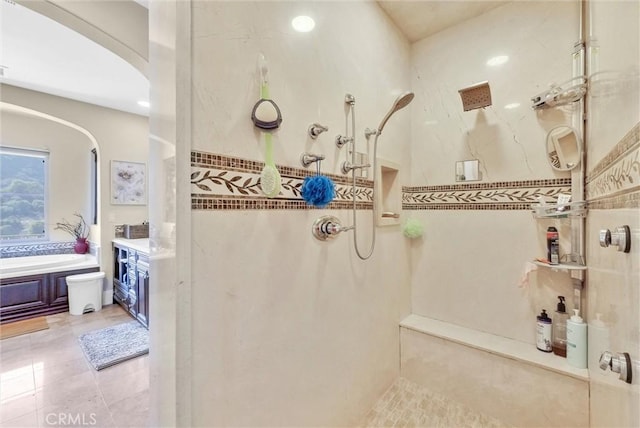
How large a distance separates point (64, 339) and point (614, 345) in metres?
3.88

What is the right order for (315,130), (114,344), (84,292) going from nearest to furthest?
(315,130), (114,344), (84,292)

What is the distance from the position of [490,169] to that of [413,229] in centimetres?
65

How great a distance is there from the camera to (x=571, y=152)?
1.49m

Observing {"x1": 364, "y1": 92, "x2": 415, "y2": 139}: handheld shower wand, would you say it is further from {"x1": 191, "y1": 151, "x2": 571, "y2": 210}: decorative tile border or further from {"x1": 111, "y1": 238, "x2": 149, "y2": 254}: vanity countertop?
{"x1": 111, "y1": 238, "x2": 149, "y2": 254}: vanity countertop

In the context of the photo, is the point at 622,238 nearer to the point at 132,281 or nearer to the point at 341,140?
the point at 341,140

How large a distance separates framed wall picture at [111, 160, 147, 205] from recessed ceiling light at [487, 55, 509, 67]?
4.36 m

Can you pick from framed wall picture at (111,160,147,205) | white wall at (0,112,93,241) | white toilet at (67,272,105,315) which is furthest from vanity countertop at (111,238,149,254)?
white wall at (0,112,93,241)

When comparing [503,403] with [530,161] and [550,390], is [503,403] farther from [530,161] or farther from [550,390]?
[530,161]

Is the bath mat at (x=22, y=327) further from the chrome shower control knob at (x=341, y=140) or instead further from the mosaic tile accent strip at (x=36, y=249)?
the chrome shower control knob at (x=341, y=140)

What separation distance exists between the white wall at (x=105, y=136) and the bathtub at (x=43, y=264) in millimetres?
267

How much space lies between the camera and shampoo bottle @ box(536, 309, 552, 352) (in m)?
1.54

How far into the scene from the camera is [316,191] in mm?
1114

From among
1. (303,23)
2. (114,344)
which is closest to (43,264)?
(114,344)

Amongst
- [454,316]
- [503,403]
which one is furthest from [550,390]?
[454,316]
